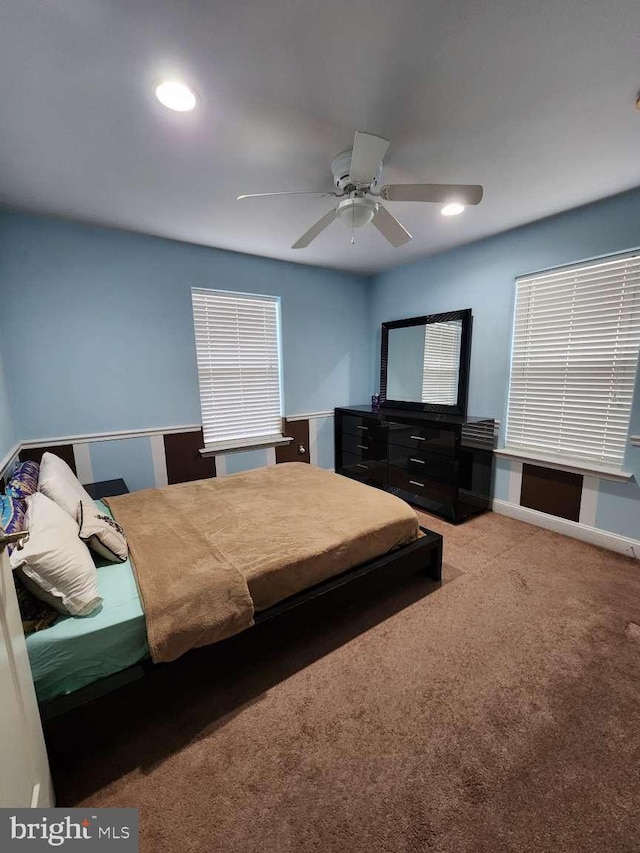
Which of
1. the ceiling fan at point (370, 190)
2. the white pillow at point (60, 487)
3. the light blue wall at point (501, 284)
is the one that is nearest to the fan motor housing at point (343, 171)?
the ceiling fan at point (370, 190)

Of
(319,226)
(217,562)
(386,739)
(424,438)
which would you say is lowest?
(386,739)

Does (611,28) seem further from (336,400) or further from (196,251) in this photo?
(336,400)

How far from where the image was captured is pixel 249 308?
3.53 metres

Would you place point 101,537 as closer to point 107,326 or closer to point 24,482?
point 24,482

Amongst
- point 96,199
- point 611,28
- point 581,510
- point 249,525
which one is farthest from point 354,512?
point 96,199

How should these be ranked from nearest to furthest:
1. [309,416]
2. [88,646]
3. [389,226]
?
[88,646] → [389,226] → [309,416]

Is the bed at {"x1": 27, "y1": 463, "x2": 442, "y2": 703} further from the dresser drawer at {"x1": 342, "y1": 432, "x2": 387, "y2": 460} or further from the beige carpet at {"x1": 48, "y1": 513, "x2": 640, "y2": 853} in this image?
the dresser drawer at {"x1": 342, "y1": 432, "x2": 387, "y2": 460}

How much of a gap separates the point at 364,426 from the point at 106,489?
259 cm

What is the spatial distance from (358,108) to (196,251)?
82.4 inches

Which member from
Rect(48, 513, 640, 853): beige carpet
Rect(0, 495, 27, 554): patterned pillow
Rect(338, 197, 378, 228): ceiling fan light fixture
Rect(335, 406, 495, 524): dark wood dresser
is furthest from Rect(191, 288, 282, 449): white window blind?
Rect(48, 513, 640, 853): beige carpet

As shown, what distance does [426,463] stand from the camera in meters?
3.29

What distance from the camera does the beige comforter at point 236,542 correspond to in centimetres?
136

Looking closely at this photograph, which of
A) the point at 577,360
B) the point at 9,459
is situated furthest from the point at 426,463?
the point at 9,459

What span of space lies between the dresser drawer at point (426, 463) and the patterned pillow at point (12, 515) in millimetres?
2915
